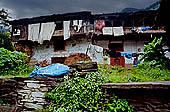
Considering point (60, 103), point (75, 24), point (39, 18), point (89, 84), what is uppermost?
point (39, 18)

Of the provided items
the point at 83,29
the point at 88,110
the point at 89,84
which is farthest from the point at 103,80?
the point at 83,29

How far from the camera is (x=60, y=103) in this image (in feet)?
14.8

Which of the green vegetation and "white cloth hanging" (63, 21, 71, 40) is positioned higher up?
"white cloth hanging" (63, 21, 71, 40)

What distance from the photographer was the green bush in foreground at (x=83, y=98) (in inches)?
165

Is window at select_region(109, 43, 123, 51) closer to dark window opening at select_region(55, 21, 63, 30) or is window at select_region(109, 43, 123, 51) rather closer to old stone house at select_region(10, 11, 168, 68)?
old stone house at select_region(10, 11, 168, 68)

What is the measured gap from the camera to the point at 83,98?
4387mm

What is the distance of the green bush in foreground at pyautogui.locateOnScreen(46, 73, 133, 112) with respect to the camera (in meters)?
4.20

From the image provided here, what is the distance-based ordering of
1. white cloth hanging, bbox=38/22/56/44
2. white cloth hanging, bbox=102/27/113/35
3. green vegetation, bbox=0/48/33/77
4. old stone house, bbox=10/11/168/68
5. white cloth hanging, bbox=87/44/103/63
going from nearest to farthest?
green vegetation, bbox=0/48/33/77
white cloth hanging, bbox=87/44/103/63
white cloth hanging, bbox=102/27/113/35
old stone house, bbox=10/11/168/68
white cloth hanging, bbox=38/22/56/44

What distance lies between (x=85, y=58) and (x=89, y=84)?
11917 millimetres

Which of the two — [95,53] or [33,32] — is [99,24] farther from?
[33,32]

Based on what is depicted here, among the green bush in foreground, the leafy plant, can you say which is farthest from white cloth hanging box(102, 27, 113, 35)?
the green bush in foreground

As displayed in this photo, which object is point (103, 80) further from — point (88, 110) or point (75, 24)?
point (75, 24)

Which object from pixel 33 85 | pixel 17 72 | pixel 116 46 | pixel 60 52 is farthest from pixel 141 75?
pixel 60 52

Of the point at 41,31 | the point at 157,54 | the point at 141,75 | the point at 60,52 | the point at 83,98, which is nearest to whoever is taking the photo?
the point at 83,98
